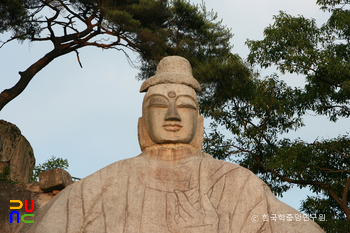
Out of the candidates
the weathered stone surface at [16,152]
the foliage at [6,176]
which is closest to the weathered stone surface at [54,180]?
the foliage at [6,176]

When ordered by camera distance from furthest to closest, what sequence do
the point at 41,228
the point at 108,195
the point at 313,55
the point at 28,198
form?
the point at 313,55 → the point at 28,198 → the point at 108,195 → the point at 41,228

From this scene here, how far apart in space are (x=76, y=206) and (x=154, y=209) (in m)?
0.73

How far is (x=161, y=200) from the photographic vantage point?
5047 mm

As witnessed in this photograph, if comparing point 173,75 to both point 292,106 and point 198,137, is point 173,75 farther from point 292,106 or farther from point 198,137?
point 292,106

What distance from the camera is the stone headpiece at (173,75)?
18.6ft

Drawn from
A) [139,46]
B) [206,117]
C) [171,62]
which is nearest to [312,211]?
[206,117]

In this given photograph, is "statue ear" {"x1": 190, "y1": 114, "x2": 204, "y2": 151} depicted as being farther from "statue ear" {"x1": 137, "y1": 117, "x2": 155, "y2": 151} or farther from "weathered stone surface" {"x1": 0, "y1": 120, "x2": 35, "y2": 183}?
"weathered stone surface" {"x1": 0, "y1": 120, "x2": 35, "y2": 183}

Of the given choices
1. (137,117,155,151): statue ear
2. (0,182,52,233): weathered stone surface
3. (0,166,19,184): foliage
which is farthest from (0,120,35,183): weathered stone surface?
(137,117,155,151): statue ear

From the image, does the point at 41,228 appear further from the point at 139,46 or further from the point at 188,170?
the point at 139,46

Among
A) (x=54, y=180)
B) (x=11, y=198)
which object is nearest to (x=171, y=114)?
→ (x=54, y=180)

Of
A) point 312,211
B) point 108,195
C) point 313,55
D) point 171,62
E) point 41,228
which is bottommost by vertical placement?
point 41,228

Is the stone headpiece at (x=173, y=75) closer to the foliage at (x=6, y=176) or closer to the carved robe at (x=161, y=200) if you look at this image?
the carved robe at (x=161, y=200)

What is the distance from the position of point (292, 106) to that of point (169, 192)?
6437 millimetres

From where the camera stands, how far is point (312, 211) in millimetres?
10547
